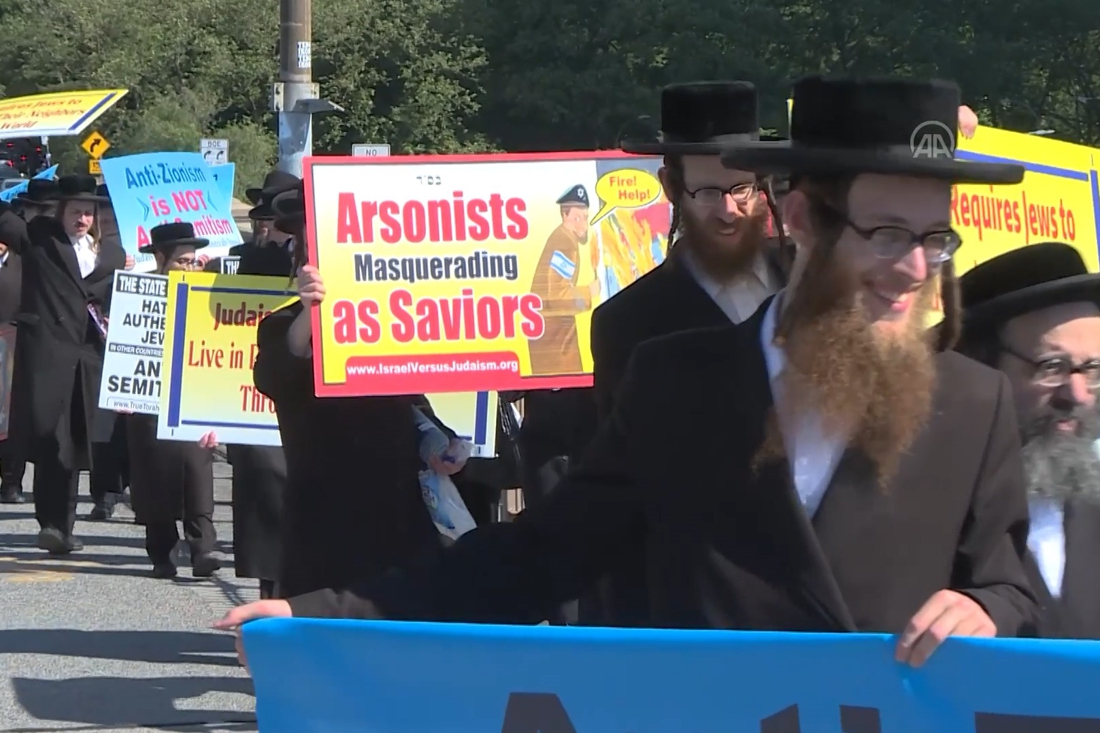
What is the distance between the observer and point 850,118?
2.49 meters

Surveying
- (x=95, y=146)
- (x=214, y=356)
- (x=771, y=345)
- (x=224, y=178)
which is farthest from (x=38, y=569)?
(x=95, y=146)

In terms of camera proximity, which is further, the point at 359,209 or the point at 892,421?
the point at 359,209

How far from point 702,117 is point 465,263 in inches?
68.9

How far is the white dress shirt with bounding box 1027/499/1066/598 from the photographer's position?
113 inches

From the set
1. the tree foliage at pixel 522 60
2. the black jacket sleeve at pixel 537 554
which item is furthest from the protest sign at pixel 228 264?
the tree foliage at pixel 522 60

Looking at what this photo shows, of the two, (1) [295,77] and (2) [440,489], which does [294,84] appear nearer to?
(1) [295,77]

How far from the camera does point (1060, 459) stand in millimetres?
2992

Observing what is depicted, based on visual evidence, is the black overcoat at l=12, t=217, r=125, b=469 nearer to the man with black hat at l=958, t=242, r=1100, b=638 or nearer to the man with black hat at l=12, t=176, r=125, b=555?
the man with black hat at l=12, t=176, r=125, b=555

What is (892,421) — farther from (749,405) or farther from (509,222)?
(509,222)

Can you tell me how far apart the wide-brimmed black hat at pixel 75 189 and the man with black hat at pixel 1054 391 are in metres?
9.13

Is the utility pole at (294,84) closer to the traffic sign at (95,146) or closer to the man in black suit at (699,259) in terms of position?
the man in black suit at (699,259)

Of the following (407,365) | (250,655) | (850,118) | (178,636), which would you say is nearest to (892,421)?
(850,118)

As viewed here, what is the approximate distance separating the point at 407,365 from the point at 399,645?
9.26ft

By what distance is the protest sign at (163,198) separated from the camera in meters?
12.6
